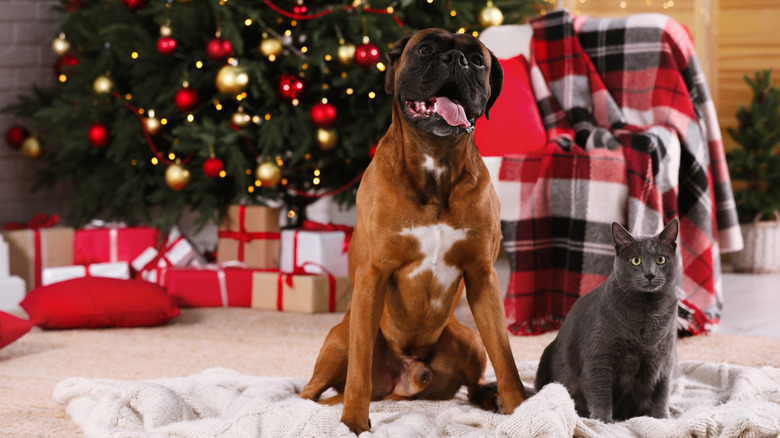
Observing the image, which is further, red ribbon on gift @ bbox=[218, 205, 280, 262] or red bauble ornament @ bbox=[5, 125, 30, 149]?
red bauble ornament @ bbox=[5, 125, 30, 149]

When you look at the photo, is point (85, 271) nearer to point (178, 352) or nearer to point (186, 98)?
point (186, 98)

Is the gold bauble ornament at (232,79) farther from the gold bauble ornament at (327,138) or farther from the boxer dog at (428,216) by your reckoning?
the boxer dog at (428,216)

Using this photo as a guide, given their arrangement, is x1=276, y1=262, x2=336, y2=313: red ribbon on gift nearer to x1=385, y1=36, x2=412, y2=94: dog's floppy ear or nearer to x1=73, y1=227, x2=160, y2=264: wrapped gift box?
x1=73, y1=227, x2=160, y2=264: wrapped gift box

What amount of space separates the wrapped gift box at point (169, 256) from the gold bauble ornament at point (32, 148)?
2.40ft

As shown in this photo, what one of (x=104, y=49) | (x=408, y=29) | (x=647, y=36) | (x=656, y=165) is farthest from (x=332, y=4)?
(x=656, y=165)

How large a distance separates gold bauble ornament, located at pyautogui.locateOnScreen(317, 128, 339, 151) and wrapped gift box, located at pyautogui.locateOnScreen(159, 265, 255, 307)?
0.60 metres

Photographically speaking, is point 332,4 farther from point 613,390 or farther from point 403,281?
point 613,390

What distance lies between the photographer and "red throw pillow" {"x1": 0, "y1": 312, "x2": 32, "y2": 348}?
2303mm

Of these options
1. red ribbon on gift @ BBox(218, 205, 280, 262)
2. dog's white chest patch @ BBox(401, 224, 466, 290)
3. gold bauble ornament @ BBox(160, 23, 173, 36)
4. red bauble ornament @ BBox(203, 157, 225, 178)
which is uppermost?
gold bauble ornament @ BBox(160, 23, 173, 36)

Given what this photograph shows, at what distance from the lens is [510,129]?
2.88 metres

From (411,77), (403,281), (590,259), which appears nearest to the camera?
(411,77)

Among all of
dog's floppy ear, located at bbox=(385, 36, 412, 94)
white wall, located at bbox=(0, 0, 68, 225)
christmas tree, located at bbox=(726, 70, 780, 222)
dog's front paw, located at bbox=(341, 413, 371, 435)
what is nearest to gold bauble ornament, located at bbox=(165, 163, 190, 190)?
white wall, located at bbox=(0, 0, 68, 225)

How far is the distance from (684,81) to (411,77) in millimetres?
1875

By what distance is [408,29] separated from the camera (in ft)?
10.4
